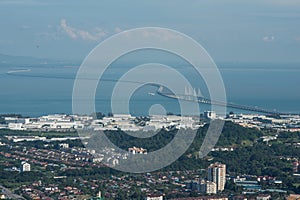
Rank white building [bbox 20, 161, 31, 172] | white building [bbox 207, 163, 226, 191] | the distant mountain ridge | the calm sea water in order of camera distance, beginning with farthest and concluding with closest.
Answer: the distant mountain ridge → the calm sea water → white building [bbox 20, 161, 31, 172] → white building [bbox 207, 163, 226, 191]

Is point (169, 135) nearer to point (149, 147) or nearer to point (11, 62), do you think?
point (149, 147)

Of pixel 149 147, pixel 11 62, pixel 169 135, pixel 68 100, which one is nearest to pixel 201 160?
pixel 149 147

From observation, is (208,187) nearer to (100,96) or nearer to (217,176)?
(217,176)

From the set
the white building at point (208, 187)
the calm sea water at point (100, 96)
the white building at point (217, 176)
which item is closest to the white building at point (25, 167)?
the white building at point (217, 176)

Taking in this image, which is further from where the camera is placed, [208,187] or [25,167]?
[25,167]

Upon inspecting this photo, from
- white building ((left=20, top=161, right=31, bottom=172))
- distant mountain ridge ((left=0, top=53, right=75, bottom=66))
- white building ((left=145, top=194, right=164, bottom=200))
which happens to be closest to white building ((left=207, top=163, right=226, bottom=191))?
white building ((left=145, top=194, right=164, bottom=200))

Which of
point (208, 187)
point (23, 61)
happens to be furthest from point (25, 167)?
point (23, 61)

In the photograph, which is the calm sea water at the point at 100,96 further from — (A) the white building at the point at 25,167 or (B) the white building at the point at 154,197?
(B) the white building at the point at 154,197

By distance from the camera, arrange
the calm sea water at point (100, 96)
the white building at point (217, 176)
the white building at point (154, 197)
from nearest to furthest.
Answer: the white building at point (154, 197), the white building at point (217, 176), the calm sea water at point (100, 96)

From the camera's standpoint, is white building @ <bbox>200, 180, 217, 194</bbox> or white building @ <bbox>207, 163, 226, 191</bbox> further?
white building @ <bbox>207, 163, 226, 191</bbox>

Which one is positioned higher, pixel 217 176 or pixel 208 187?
pixel 217 176

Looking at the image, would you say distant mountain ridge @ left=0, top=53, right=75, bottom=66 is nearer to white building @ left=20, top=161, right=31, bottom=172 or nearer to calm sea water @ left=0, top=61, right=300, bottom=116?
calm sea water @ left=0, top=61, right=300, bottom=116
